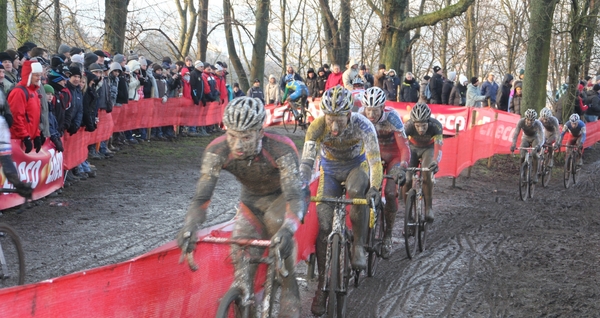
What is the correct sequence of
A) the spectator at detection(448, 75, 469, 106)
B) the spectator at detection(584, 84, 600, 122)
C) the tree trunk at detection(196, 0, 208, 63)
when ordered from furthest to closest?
the tree trunk at detection(196, 0, 208, 63), the spectator at detection(584, 84, 600, 122), the spectator at detection(448, 75, 469, 106)

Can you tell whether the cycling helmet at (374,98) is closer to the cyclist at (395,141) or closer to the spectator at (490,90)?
the cyclist at (395,141)

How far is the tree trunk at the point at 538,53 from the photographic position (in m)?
20.2

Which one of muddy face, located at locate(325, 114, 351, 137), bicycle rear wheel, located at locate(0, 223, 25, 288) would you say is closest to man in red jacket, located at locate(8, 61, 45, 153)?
bicycle rear wheel, located at locate(0, 223, 25, 288)

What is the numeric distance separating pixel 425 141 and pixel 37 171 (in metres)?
5.80

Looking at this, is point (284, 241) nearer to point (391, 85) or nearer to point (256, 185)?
point (256, 185)

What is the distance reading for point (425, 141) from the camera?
1048 cm

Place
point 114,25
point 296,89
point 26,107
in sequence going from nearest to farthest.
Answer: point 26,107 < point 114,25 < point 296,89

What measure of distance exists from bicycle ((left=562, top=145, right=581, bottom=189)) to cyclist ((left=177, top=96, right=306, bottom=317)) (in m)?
13.9

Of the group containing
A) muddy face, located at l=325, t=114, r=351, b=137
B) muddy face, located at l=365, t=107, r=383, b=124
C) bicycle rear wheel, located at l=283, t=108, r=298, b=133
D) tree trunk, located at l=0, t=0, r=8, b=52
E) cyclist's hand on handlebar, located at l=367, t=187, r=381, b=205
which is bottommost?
cyclist's hand on handlebar, located at l=367, t=187, r=381, b=205

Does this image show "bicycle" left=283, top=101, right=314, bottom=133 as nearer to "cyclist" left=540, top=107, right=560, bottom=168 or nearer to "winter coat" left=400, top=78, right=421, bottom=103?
"winter coat" left=400, top=78, right=421, bottom=103

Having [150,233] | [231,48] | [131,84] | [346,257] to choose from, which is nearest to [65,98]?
[150,233]

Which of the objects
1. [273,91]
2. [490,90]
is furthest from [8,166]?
[490,90]

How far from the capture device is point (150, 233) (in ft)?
30.8

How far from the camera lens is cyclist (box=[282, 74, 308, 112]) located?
864 inches
